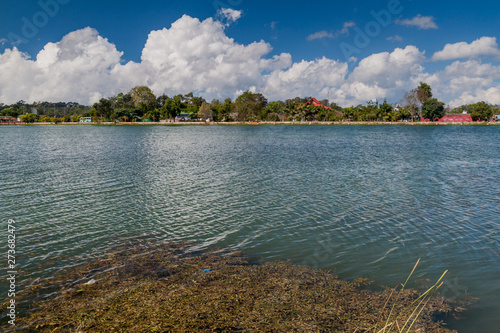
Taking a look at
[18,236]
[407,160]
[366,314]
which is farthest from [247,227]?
[407,160]

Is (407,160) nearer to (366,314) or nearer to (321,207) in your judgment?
(321,207)

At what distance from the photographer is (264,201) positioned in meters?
18.4

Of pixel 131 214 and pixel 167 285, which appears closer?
pixel 167 285

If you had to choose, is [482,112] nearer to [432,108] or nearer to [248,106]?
[432,108]

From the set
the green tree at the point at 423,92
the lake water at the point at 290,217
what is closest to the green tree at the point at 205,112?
the green tree at the point at 423,92

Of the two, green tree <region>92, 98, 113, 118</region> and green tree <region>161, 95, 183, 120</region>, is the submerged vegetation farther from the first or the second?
green tree <region>92, 98, 113, 118</region>

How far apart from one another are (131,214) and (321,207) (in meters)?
10.2

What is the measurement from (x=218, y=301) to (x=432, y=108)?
19180 centimetres

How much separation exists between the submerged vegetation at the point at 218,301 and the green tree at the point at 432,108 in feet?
618

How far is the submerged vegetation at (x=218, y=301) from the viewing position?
23.4 feet

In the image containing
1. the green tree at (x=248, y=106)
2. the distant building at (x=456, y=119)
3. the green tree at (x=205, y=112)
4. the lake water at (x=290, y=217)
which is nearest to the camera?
the lake water at (x=290, y=217)

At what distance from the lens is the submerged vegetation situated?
23.4ft

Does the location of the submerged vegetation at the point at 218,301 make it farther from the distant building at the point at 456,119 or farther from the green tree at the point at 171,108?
the distant building at the point at 456,119

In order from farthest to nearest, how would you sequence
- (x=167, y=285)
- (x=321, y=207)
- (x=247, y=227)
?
(x=321, y=207), (x=247, y=227), (x=167, y=285)
